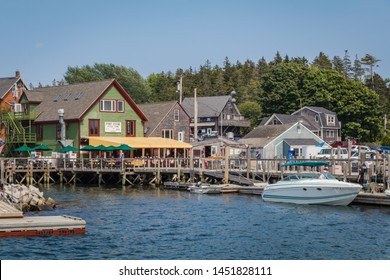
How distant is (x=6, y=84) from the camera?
8925cm

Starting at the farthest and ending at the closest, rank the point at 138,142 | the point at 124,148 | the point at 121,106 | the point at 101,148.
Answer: the point at 121,106 → the point at 138,142 → the point at 101,148 → the point at 124,148

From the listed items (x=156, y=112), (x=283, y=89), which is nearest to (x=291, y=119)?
(x=283, y=89)

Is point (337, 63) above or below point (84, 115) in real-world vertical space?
above

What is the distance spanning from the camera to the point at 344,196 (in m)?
41.8

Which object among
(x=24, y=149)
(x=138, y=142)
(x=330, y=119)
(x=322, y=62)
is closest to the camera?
(x=138, y=142)

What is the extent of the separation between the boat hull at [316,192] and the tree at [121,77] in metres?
78.9

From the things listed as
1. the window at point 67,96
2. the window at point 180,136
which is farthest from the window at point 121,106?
the window at point 180,136

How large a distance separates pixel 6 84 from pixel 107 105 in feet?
69.4

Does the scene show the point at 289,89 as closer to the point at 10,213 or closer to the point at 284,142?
the point at 284,142

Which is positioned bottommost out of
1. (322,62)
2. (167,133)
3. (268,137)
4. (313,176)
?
(313,176)

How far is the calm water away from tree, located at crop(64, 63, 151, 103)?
74.1m

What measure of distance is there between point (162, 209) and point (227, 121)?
71.0m

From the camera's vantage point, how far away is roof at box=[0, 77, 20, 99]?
87.4 meters

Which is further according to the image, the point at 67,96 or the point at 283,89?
the point at 283,89
